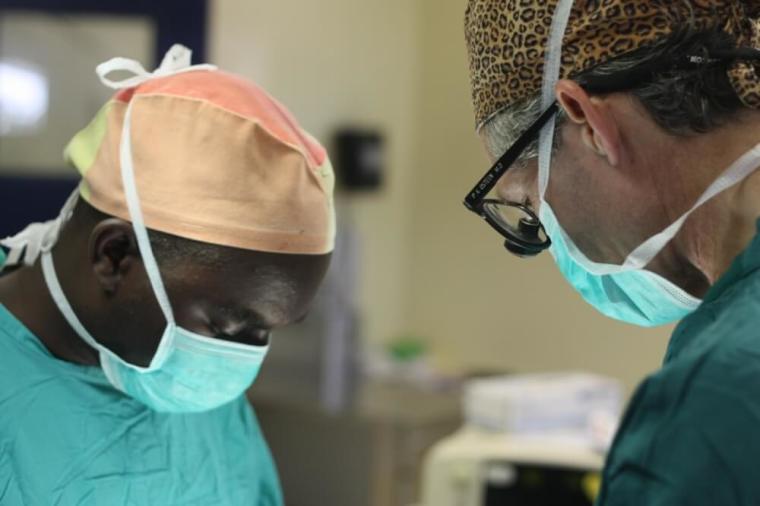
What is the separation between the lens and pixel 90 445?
1265 mm

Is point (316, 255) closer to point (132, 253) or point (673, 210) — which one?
point (132, 253)

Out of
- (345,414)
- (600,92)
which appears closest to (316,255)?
(600,92)

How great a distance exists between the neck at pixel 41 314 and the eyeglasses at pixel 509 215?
0.52m

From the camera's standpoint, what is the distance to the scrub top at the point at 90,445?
3.95 ft

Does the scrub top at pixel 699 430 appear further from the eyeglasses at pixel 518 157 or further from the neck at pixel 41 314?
the neck at pixel 41 314

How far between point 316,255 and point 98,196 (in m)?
0.27

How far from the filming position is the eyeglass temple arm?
1026mm

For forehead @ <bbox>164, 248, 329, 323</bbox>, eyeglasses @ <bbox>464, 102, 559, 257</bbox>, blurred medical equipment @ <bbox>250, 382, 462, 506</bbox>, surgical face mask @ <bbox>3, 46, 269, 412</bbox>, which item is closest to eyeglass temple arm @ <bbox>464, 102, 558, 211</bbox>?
eyeglasses @ <bbox>464, 102, 559, 257</bbox>

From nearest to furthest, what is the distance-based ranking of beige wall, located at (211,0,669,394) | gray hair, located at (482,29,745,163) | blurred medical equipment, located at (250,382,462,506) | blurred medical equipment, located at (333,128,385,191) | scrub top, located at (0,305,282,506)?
1. gray hair, located at (482,29,745,163)
2. scrub top, located at (0,305,282,506)
3. blurred medical equipment, located at (250,382,462,506)
4. beige wall, located at (211,0,669,394)
5. blurred medical equipment, located at (333,128,385,191)

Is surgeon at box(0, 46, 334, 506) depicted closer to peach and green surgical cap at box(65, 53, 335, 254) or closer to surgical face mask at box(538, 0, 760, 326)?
peach and green surgical cap at box(65, 53, 335, 254)

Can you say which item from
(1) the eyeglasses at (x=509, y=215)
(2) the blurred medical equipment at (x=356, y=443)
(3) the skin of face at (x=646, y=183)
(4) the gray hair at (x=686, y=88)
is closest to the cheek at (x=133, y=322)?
(1) the eyeglasses at (x=509, y=215)

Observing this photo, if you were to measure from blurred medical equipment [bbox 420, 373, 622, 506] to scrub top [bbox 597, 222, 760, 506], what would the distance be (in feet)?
4.83

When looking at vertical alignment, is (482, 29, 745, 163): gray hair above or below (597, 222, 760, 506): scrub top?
above

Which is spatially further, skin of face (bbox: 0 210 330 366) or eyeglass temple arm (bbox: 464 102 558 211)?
skin of face (bbox: 0 210 330 366)
